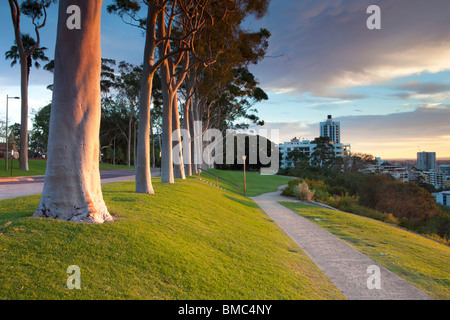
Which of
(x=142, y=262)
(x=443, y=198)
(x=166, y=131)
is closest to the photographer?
(x=142, y=262)

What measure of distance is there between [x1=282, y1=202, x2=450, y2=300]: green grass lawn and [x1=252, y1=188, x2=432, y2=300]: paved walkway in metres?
0.43

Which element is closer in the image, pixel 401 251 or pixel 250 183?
pixel 401 251

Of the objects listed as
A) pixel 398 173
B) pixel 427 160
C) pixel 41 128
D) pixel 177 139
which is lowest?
pixel 398 173

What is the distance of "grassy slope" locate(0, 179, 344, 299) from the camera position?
4027 mm

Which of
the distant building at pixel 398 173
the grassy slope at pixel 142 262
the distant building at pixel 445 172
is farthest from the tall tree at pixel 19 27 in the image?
the distant building at pixel 445 172

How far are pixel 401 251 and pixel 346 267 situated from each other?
3300mm

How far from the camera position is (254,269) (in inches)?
247

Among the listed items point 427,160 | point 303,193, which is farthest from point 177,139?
point 427,160

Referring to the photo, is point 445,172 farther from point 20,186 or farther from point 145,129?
point 20,186

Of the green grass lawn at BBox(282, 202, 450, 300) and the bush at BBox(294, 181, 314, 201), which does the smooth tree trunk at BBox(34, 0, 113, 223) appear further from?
the bush at BBox(294, 181, 314, 201)

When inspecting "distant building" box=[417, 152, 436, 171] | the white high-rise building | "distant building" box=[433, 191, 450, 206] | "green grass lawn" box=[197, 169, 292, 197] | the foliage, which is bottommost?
"distant building" box=[433, 191, 450, 206]

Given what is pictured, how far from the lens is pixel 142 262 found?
4.97m

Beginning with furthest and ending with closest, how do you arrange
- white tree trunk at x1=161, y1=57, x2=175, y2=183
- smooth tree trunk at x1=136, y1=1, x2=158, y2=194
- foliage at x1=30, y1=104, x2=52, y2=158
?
foliage at x1=30, y1=104, x2=52, y2=158 < white tree trunk at x1=161, y1=57, x2=175, y2=183 < smooth tree trunk at x1=136, y1=1, x2=158, y2=194

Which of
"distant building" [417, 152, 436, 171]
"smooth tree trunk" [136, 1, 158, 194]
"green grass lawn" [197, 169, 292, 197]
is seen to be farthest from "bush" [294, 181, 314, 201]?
Answer: "distant building" [417, 152, 436, 171]
